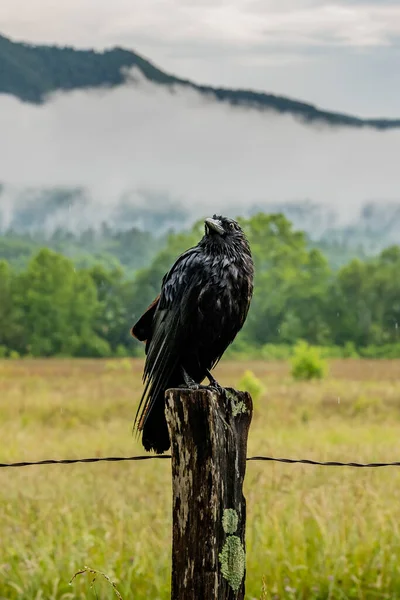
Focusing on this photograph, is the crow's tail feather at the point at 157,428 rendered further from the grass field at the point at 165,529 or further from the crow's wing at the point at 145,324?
the grass field at the point at 165,529

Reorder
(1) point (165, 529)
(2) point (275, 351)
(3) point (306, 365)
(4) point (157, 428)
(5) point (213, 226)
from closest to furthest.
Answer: (4) point (157, 428) → (5) point (213, 226) → (1) point (165, 529) → (3) point (306, 365) → (2) point (275, 351)

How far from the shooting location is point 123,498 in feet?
23.7

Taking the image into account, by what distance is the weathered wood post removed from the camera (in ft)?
11.0

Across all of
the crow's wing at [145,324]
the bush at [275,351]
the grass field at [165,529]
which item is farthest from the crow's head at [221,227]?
the bush at [275,351]

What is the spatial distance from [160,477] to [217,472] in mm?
5031

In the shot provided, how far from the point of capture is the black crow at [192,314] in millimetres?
4164

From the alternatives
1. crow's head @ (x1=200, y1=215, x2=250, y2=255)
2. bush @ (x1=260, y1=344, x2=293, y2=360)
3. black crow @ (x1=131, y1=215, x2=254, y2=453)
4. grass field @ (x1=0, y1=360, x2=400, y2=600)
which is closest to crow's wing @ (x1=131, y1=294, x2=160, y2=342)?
black crow @ (x1=131, y1=215, x2=254, y2=453)

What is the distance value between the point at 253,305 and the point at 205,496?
64.8m

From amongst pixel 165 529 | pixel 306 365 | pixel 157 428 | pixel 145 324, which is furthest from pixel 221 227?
pixel 306 365

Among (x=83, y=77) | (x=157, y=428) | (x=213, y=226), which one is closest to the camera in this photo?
(x=157, y=428)

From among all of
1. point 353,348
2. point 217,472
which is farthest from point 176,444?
point 353,348

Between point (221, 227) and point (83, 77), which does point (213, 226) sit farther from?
point (83, 77)

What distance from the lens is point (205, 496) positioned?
337 cm

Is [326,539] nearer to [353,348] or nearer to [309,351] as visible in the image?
[309,351]
